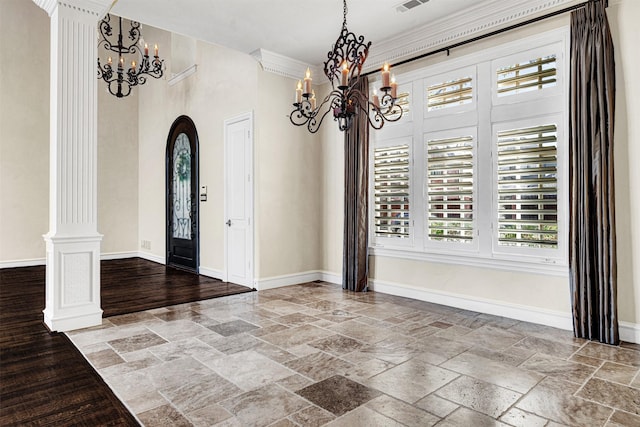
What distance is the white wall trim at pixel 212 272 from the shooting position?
20.1ft

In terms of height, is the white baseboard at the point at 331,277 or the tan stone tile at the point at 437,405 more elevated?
A: the white baseboard at the point at 331,277

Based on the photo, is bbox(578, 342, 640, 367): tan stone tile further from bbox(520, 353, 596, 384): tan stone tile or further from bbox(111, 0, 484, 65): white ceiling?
bbox(111, 0, 484, 65): white ceiling

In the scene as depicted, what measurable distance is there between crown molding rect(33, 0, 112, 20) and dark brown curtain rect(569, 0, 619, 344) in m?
4.26

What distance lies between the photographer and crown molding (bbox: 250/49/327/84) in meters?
5.37

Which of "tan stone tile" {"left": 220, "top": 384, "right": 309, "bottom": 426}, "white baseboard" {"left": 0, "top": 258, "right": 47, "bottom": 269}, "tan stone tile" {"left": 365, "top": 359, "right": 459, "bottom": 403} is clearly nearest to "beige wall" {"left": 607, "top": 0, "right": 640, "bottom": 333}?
"tan stone tile" {"left": 365, "top": 359, "right": 459, "bottom": 403}

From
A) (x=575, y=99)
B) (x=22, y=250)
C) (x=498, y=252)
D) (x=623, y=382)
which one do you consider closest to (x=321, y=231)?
(x=498, y=252)

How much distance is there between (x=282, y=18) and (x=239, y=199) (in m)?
2.51

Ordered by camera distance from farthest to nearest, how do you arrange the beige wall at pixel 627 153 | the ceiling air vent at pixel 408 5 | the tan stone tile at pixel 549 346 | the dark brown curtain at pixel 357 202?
the dark brown curtain at pixel 357 202 < the ceiling air vent at pixel 408 5 < the beige wall at pixel 627 153 < the tan stone tile at pixel 549 346

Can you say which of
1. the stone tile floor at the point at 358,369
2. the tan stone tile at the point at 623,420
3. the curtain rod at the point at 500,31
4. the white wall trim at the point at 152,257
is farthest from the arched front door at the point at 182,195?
the tan stone tile at the point at 623,420

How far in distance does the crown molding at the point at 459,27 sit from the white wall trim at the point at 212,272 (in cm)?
376

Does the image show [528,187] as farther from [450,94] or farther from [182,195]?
[182,195]

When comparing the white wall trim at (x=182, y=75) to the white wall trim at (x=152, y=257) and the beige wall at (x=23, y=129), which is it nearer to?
the beige wall at (x=23, y=129)

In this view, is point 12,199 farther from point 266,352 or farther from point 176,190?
point 266,352

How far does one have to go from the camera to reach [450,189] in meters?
4.37
